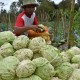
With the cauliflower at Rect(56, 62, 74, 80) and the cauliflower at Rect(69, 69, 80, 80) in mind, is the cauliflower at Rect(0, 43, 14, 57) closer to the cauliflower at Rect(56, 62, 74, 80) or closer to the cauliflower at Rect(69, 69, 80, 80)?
the cauliflower at Rect(56, 62, 74, 80)

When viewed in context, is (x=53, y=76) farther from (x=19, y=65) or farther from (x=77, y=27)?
(x=77, y=27)

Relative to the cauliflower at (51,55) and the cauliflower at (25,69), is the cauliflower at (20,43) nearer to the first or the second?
the cauliflower at (51,55)

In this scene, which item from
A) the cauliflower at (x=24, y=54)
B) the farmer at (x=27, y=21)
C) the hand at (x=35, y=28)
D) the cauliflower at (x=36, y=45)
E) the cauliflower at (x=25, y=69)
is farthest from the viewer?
the farmer at (x=27, y=21)

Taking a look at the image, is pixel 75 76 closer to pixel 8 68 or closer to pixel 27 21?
pixel 8 68

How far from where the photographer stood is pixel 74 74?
2689 millimetres

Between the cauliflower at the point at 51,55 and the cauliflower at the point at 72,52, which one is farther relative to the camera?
the cauliflower at the point at 72,52

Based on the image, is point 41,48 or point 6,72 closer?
point 6,72

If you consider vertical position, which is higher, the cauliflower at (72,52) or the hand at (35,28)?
the hand at (35,28)

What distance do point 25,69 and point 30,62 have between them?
0.30ft

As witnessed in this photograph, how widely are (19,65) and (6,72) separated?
16 centimetres

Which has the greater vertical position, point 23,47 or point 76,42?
point 23,47

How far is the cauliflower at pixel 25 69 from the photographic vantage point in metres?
2.42

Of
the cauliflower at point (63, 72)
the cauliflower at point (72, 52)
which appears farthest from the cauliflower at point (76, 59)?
the cauliflower at point (63, 72)

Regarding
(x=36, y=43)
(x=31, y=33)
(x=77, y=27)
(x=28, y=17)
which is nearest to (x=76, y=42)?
(x=77, y=27)
